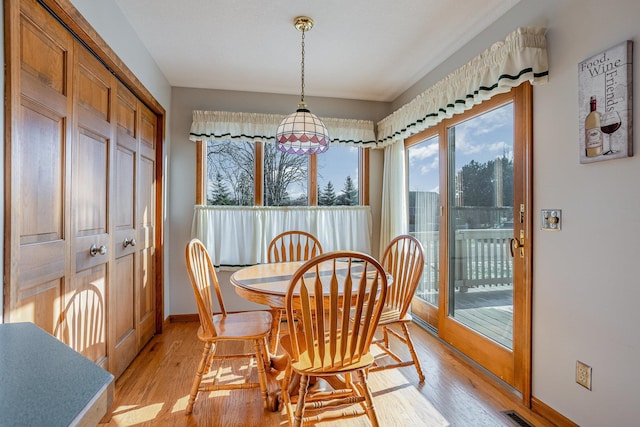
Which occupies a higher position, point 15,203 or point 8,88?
point 8,88

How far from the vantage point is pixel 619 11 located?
146 centimetres

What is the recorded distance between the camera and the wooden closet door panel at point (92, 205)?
1.72 meters

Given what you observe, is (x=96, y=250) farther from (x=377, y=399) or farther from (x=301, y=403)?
(x=377, y=399)

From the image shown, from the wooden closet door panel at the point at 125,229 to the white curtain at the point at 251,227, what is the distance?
2.95ft

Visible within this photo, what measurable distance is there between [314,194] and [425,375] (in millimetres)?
2105

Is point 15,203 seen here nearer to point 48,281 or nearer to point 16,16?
point 48,281

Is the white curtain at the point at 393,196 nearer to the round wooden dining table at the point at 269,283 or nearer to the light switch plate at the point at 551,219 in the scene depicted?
the round wooden dining table at the point at 269,283

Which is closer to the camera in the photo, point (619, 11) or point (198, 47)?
Result: point (619, 11)

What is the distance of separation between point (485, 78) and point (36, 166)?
2.47m

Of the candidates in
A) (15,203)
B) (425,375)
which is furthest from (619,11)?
(15,203)

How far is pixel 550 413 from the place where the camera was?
1.79m

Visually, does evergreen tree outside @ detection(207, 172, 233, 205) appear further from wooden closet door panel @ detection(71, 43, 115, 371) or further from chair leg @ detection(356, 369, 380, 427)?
chair leg @ detection(356, 369, 380, 427)

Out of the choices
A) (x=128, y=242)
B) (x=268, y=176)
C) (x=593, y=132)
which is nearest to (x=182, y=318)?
(x=128, y=242)

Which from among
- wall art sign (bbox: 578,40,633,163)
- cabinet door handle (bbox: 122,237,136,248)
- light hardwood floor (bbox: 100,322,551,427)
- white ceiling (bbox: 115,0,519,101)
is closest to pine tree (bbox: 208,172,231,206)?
white ceiling (bbox: 115,0,519,101)
